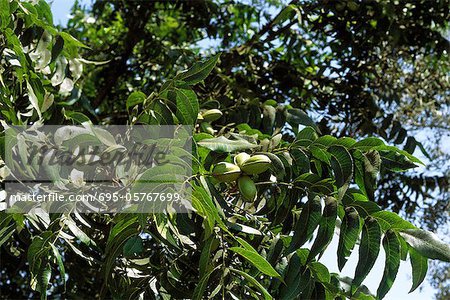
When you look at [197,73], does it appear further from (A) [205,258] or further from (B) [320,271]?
(B) [320,271]

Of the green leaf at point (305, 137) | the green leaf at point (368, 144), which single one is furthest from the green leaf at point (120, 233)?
the green leaf at point (368, 144)

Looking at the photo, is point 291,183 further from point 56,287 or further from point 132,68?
point 132,68

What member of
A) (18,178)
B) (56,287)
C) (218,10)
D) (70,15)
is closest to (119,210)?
(18,178)

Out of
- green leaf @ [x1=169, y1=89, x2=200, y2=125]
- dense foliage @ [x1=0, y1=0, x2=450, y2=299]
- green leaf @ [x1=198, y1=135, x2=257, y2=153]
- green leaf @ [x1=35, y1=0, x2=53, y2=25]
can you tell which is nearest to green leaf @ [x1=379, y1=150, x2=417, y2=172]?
dense foliage @ [x1=0, y1=0, x2=450, y2=299]

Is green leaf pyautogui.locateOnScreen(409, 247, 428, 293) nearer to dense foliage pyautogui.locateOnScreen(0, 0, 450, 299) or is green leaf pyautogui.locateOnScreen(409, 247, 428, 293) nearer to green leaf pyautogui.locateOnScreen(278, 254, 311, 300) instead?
dense foliage pyautogui.locateOnScreen(0, 0, 450, 299)

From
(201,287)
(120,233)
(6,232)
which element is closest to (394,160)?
(201,287)

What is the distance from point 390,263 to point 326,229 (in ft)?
0.56

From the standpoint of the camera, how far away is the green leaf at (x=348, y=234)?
5.73 ft

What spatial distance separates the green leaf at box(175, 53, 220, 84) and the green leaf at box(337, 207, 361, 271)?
0.50 meters

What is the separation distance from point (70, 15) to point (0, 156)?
3.95 meters

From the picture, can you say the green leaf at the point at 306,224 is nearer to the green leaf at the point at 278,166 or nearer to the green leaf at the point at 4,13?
the green leaf at the point at 278,166

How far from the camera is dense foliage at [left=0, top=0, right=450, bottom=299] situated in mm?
1746

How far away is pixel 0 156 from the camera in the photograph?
204cm

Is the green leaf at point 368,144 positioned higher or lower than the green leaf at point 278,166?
higher
